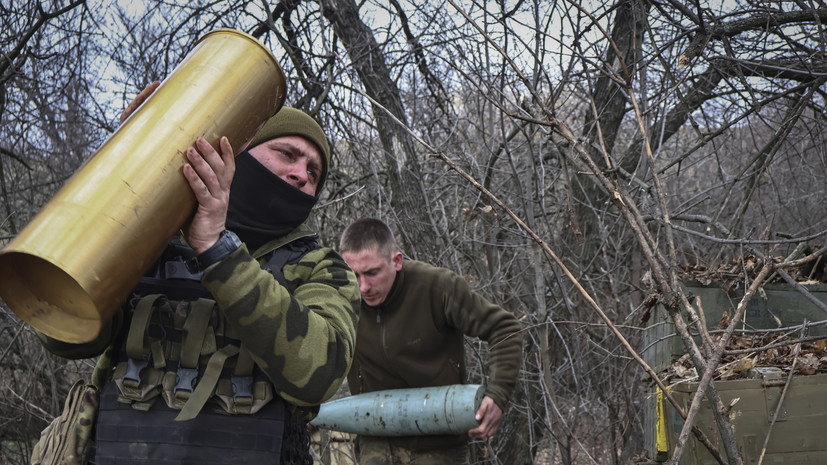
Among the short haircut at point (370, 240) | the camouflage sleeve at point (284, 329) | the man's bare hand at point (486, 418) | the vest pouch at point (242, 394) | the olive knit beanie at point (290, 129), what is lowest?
the man's bare hand at point (486, 418)

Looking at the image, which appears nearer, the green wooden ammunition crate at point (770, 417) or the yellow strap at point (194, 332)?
the yellow strap at point (194, 332)

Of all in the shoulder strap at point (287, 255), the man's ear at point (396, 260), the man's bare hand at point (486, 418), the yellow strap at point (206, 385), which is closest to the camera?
the yellow strap at point (206, 385)

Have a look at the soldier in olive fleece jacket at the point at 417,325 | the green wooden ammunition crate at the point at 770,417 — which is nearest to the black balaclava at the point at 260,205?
the green wooden ammunition crate at the point at 770,417

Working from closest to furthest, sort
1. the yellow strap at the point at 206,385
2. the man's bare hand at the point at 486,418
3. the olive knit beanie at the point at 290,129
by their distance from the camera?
the yellow strap at the point at 206,385 < the olive knit beanie at the point at 290,129 < the man's bare hand at the point at 486,418

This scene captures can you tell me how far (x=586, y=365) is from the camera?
21.4 ft

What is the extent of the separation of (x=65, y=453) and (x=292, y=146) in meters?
A: 1.01

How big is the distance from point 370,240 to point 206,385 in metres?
2.29

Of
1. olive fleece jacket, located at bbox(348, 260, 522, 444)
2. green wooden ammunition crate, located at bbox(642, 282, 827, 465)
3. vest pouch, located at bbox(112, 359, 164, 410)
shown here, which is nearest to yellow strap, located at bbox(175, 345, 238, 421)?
vest pouch, located at bbox(112, 359, 164, 410)

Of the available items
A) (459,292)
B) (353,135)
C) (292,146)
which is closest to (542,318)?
(459,292)

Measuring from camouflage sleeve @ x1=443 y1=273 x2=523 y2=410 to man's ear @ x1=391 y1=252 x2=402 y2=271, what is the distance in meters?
0.30

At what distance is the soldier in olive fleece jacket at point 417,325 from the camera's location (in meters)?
4.05

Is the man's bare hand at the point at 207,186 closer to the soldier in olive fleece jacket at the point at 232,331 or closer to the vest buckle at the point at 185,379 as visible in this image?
the soldier in olive fleece jacket at the point at 232,331

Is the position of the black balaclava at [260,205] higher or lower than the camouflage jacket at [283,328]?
higher

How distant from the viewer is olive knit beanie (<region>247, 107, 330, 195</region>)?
216 cm
